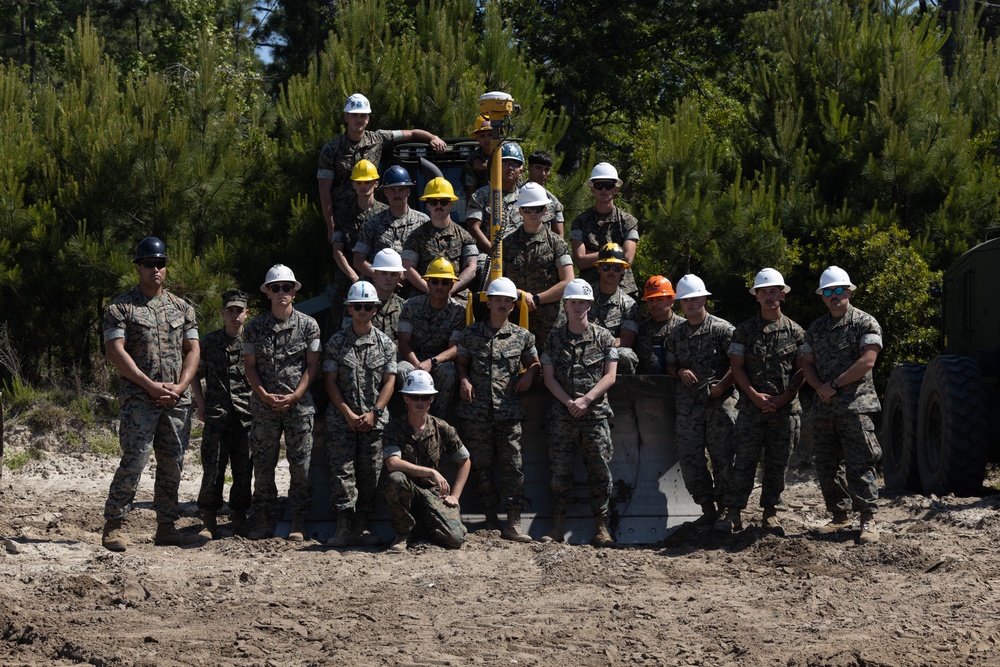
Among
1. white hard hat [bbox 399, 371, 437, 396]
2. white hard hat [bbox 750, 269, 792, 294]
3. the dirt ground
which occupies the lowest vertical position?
the dirt ground

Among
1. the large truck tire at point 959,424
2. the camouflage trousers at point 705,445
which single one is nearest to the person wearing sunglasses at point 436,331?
the camouflage trousers at point 705,445

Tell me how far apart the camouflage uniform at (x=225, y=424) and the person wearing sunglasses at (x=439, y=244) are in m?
1.50

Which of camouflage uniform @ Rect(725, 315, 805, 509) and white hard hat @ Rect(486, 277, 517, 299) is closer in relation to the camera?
white hard hat @ Rect(486, 277, 517, 299)

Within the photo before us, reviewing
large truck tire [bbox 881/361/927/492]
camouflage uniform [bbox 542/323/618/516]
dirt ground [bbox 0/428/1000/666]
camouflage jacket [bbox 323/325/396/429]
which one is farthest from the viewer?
large truck tire [bbox 881/361/927/492]

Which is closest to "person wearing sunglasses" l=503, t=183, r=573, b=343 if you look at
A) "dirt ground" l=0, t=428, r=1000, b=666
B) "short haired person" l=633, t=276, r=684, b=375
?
"short haired person" l=633, t=276, r=684, b=375

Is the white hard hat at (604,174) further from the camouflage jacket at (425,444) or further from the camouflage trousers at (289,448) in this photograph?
the camouflage trousers at (289,448)

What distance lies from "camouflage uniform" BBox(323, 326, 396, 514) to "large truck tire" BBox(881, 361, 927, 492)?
498 centimetres

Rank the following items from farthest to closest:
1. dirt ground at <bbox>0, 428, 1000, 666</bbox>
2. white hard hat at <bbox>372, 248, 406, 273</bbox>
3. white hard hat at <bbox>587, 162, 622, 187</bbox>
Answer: white hard hat at <bbox>587, 162, 622, 187</bbox> < white hard hat at <bbox>372, 248, 406, 273</bbox> < dirt ground at <bbox>0, 428, 1000, 666</bbox>

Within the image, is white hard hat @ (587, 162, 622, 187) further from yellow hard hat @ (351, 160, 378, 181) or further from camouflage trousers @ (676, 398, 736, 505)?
camouflage trousers @ (676, 398, 736, 505)

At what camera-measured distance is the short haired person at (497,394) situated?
979cm

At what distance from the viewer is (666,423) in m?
10.4

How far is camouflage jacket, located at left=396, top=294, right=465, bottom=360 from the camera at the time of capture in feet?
33.0

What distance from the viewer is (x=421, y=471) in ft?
31.2

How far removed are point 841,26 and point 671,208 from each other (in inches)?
127
